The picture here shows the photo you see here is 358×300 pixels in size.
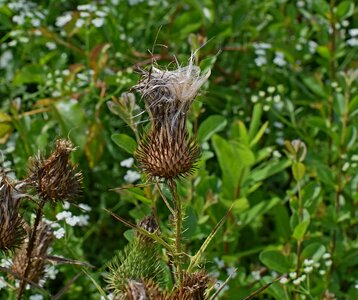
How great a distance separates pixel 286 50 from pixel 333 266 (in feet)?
3.48

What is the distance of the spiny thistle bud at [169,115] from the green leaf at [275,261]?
75 cm

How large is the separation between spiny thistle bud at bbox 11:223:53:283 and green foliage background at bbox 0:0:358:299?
28 centimetres

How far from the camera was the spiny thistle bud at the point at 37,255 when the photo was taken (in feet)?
6.73

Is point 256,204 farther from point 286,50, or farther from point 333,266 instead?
point 286,50

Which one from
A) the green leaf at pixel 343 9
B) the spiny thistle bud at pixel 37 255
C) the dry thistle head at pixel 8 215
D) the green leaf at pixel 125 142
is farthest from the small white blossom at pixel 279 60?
the dry thistle head at pixel 8 215

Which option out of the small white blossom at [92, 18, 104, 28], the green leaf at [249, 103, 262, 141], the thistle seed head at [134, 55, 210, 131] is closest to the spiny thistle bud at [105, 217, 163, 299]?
the thistle seed head at [134, 55, 210, 131]

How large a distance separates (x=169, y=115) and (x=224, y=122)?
3.20 ft

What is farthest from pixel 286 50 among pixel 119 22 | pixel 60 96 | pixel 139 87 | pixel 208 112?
pixel 139 87

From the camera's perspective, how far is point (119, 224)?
3293 mm

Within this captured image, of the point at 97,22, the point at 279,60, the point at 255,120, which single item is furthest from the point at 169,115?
the point at 279,60

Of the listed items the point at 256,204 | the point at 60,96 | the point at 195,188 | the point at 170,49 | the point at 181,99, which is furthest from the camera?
the point at 170,49

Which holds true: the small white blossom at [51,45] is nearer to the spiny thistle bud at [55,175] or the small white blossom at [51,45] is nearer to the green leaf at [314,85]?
the green leaf at [314,85]

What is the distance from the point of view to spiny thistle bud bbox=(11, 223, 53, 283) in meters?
2.05

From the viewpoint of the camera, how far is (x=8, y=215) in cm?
182
